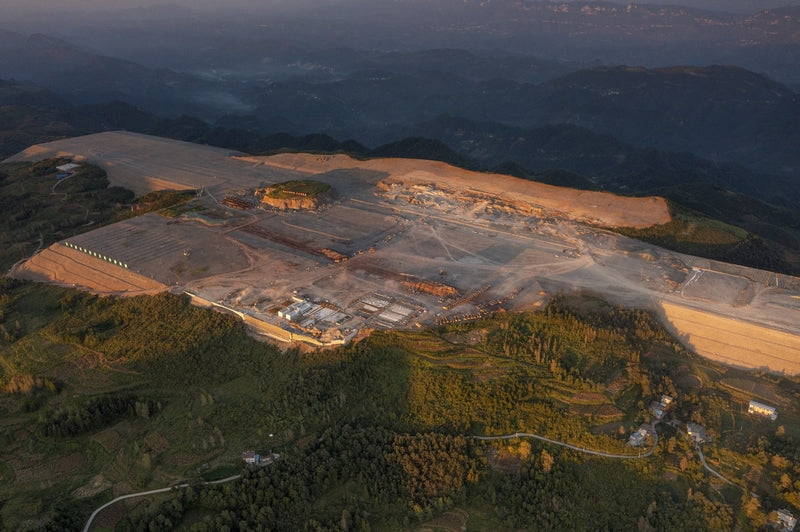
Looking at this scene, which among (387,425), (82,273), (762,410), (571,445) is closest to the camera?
(571,445)

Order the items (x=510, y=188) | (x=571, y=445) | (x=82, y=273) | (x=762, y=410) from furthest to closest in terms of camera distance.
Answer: (x=510, y=188), (x=82, y=273), (x=762, y=410), (x=571, y=445)

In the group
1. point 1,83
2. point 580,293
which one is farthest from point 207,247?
point 1,83

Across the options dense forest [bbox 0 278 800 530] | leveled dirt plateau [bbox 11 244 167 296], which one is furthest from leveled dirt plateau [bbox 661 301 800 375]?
leveled dirt plateau [bbox 11 244 167 296]

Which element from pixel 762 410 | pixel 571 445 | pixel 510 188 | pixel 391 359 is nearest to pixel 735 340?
pixel 762 410

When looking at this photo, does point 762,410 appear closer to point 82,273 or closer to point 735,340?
point 735,340

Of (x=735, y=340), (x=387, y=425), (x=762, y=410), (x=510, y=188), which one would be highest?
(x=510, y=188)

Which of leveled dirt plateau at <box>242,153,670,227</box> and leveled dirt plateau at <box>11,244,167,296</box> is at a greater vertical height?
leveled dirt plateau at <box>242,153,670,227</box>

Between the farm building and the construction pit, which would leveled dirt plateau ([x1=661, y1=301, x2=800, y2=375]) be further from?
the farm building
